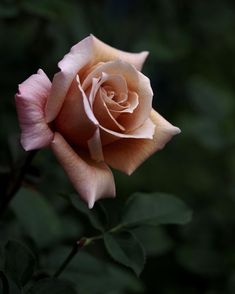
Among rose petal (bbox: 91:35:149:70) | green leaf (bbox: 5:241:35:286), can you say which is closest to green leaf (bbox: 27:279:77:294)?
green leaf (bbox: 5:241:35:286)

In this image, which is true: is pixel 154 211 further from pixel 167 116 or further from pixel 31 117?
pixel 167 116

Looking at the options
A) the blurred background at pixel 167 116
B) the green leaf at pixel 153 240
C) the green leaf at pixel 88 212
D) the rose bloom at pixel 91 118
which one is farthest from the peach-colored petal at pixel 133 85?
the green leaf at pixel 153 240

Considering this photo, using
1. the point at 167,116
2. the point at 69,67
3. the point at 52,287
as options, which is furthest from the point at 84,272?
the point at 167,116

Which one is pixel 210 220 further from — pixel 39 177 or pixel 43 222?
pixel 39 177

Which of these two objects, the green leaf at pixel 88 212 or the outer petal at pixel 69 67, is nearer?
the outer petal at pixel 69 67

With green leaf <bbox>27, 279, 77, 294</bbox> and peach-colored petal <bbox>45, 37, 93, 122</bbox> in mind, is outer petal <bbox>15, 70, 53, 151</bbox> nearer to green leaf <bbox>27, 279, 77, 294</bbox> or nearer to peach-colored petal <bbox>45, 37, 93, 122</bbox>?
peach-colored petal <bbox>45, 37, 93, 122</bbox>

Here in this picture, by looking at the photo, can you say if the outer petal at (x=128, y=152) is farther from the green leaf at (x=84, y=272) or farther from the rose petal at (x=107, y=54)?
the green leaf at (x=84, y=272)
